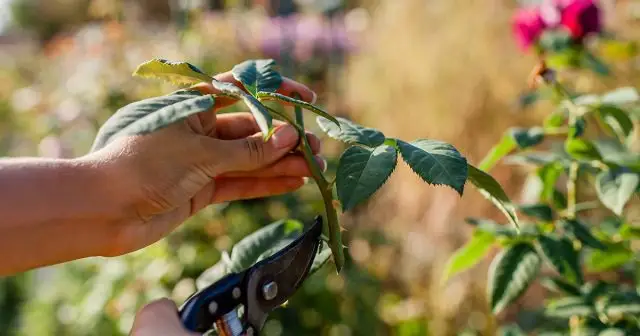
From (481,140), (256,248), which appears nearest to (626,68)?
(481,140)

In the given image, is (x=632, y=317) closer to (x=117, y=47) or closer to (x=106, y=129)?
(x=106, y=129)

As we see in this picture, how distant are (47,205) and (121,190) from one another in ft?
0.23

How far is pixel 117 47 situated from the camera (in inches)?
128

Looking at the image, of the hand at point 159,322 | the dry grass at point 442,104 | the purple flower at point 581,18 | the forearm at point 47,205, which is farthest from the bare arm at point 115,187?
the dry grass at point 442,104

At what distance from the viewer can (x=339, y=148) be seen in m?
3.12

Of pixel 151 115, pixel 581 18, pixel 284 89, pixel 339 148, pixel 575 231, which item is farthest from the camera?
pixel 339 148

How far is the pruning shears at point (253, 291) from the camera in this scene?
2.16 feet

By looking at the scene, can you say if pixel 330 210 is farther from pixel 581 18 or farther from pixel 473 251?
pixel 581 18

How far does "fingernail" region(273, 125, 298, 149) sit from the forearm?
15 cm

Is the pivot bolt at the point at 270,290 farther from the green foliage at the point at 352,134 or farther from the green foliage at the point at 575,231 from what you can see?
the green foliage at the point at 575,231

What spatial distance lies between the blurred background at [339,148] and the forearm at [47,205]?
921 mm

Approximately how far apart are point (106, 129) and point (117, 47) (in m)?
2.84

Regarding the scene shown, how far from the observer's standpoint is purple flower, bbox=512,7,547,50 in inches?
64.8

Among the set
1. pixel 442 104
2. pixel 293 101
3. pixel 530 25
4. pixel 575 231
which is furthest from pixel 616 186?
pixel 442 104
